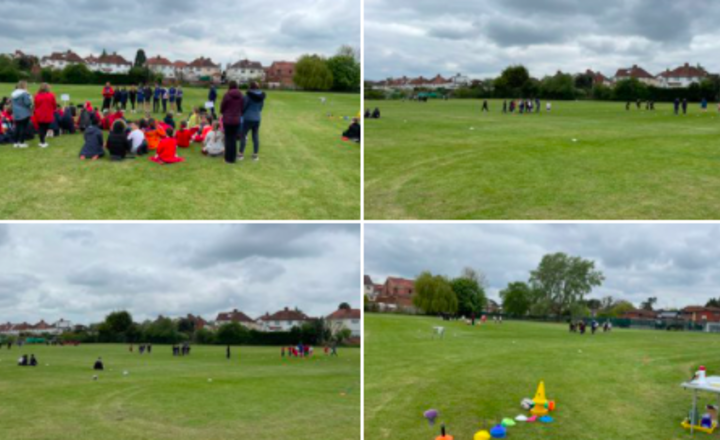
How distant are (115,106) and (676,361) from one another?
29.4m

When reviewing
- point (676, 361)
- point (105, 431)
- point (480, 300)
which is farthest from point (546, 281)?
point (105, 431)

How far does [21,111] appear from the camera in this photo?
60.7 ft

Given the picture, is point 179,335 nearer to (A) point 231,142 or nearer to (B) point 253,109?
(A) point 231,142

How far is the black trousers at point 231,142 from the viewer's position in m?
17.0

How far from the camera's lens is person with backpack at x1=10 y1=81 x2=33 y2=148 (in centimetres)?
1822

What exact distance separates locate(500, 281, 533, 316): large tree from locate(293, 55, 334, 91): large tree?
1867 inches

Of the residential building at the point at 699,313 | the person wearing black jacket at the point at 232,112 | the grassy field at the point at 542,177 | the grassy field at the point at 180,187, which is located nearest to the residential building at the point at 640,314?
the residential building at the point at 699,313

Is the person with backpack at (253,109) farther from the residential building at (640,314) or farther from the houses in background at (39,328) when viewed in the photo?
the residential building at (640,314)

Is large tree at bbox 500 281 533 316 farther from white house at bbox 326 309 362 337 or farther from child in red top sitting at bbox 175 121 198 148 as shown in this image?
child in red top sitting at bbox 175 121 198 148

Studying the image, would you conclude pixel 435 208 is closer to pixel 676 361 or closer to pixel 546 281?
pixel 676 361

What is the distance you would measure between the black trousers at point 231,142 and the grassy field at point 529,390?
7.61m

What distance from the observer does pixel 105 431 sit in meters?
13.4

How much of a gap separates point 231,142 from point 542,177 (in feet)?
30.6

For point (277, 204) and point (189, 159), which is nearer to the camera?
point (277, 204)
